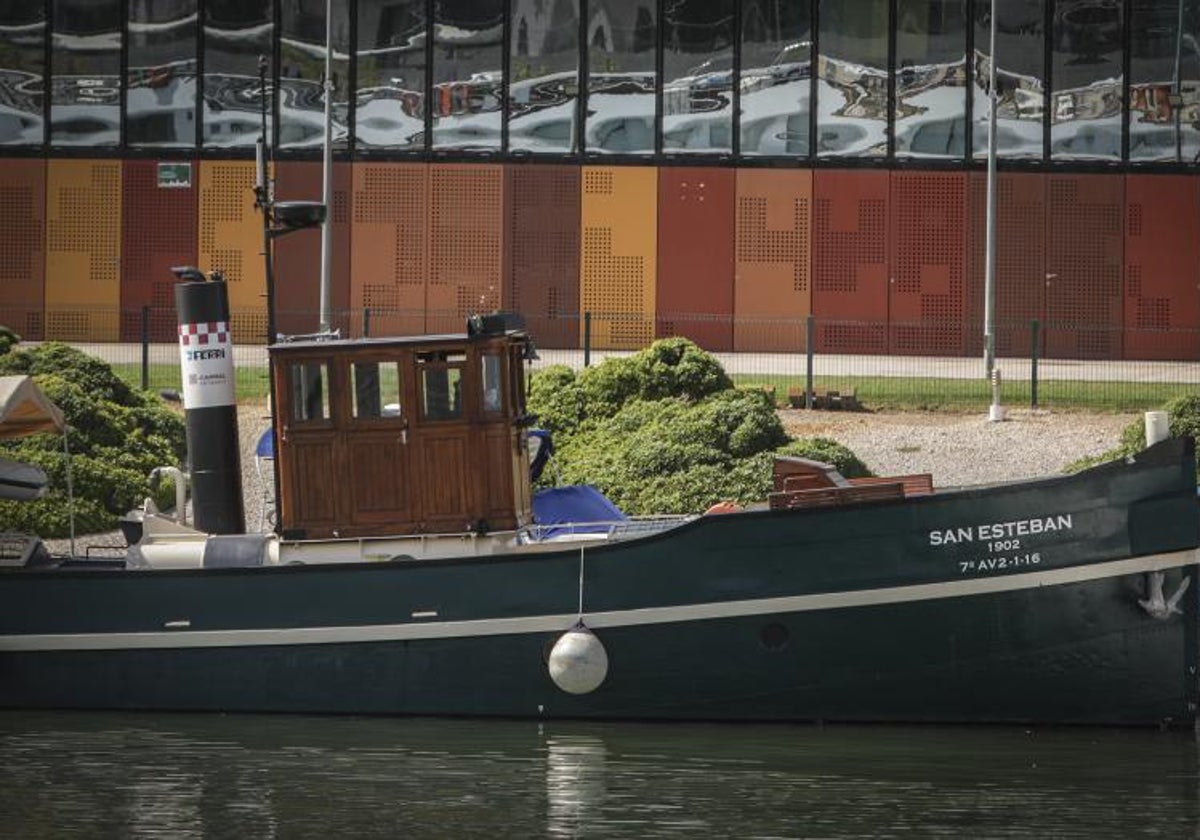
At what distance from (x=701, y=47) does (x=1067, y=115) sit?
6921mm

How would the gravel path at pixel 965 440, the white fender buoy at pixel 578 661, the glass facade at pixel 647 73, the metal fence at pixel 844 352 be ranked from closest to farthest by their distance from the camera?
the white fender buoy at pixel 578 661 < the gravel path at pixel 965 440 < the metal fence at pixel 844 352 < the glass facade at pixel 647 73

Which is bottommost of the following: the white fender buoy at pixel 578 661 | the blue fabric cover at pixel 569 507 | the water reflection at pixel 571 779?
the water reflection at pixel 571 779

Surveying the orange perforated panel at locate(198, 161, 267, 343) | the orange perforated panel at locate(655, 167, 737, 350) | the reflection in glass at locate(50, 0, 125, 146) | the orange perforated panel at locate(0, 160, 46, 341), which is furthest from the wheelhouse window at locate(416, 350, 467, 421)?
the orange perforated panel at locate(0, 160, 46, 341)

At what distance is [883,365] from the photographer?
40.9 m

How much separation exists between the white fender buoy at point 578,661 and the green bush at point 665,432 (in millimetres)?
7318

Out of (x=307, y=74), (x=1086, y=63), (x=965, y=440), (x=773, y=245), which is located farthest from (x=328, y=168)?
(x=965, y=440)

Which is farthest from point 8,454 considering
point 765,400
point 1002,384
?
point 1002,384

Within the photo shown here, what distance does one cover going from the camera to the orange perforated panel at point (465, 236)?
4725 cm

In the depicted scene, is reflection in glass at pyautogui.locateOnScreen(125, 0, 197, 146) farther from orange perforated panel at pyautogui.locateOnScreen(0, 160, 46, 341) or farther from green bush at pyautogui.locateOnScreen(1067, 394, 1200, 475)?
green bush at pyautogui.locateOnScreen(1067, 394, 1200, 475)

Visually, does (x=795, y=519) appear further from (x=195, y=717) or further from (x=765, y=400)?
(x=765, y=400)

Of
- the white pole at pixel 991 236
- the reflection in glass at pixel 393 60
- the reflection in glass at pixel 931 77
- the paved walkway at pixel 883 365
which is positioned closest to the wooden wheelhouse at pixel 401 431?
the paved walkway at pixel 883 365

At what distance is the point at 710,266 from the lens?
47.3m

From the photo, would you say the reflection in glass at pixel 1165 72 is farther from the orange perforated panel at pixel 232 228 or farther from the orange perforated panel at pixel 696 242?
the orange perforated panel at pixel 232 228

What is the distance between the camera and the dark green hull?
1797 centimetres
